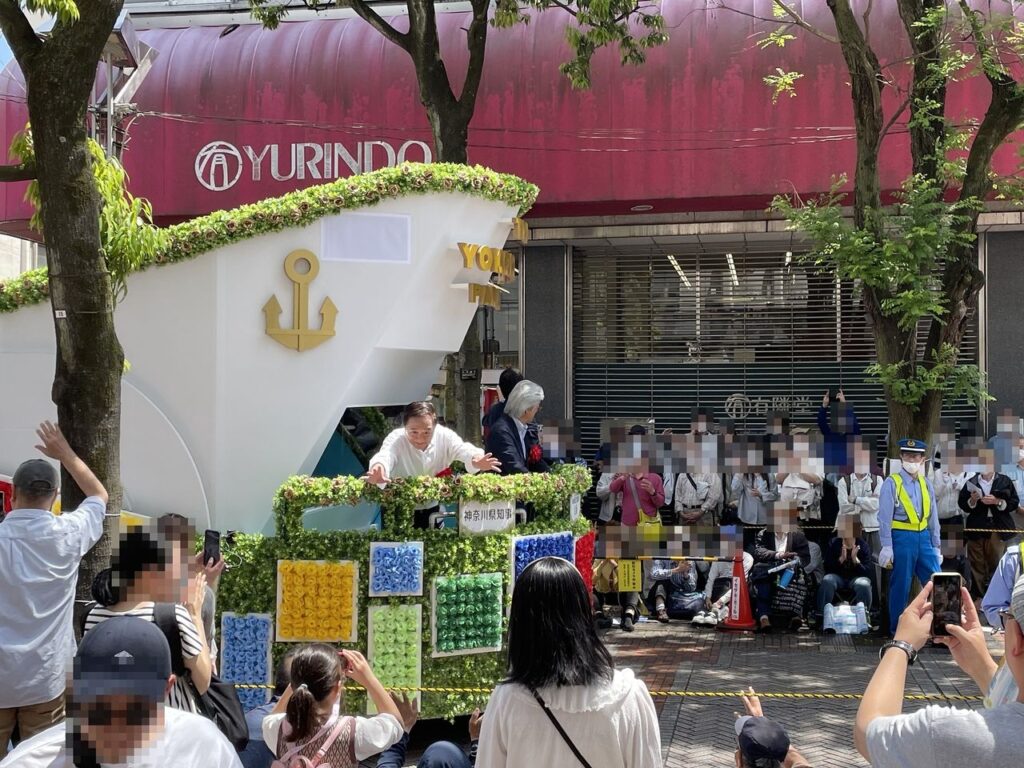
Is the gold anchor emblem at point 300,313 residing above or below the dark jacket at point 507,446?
above

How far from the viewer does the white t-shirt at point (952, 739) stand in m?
2.51

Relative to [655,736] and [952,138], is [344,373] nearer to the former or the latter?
[655,736]

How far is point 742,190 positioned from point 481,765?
38.9 ft

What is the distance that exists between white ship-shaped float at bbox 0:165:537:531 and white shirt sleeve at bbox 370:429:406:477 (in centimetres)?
45

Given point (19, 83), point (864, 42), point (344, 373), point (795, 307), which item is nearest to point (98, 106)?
point (19, 83)

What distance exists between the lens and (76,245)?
532cm

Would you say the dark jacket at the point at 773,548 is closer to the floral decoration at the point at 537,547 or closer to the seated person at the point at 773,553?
the seated person at the point at 773,553

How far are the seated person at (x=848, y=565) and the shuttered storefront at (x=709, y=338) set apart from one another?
5308 millimetres

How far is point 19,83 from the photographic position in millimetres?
15750

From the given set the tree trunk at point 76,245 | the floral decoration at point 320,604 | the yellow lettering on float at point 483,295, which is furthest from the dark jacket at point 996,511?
the tree trunk at point 76,245

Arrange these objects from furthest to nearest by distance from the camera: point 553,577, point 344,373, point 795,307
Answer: point 795,307 < point 344,373 < point 553,577

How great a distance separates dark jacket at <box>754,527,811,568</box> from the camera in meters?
11.3

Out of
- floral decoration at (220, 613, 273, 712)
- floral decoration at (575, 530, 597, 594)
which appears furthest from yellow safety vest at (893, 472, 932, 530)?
floral decoration at (220, 613, 273, 712)

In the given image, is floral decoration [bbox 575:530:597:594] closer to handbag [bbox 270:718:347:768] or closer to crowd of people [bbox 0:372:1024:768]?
crowd of people [bbox 0:372:1024:768]
